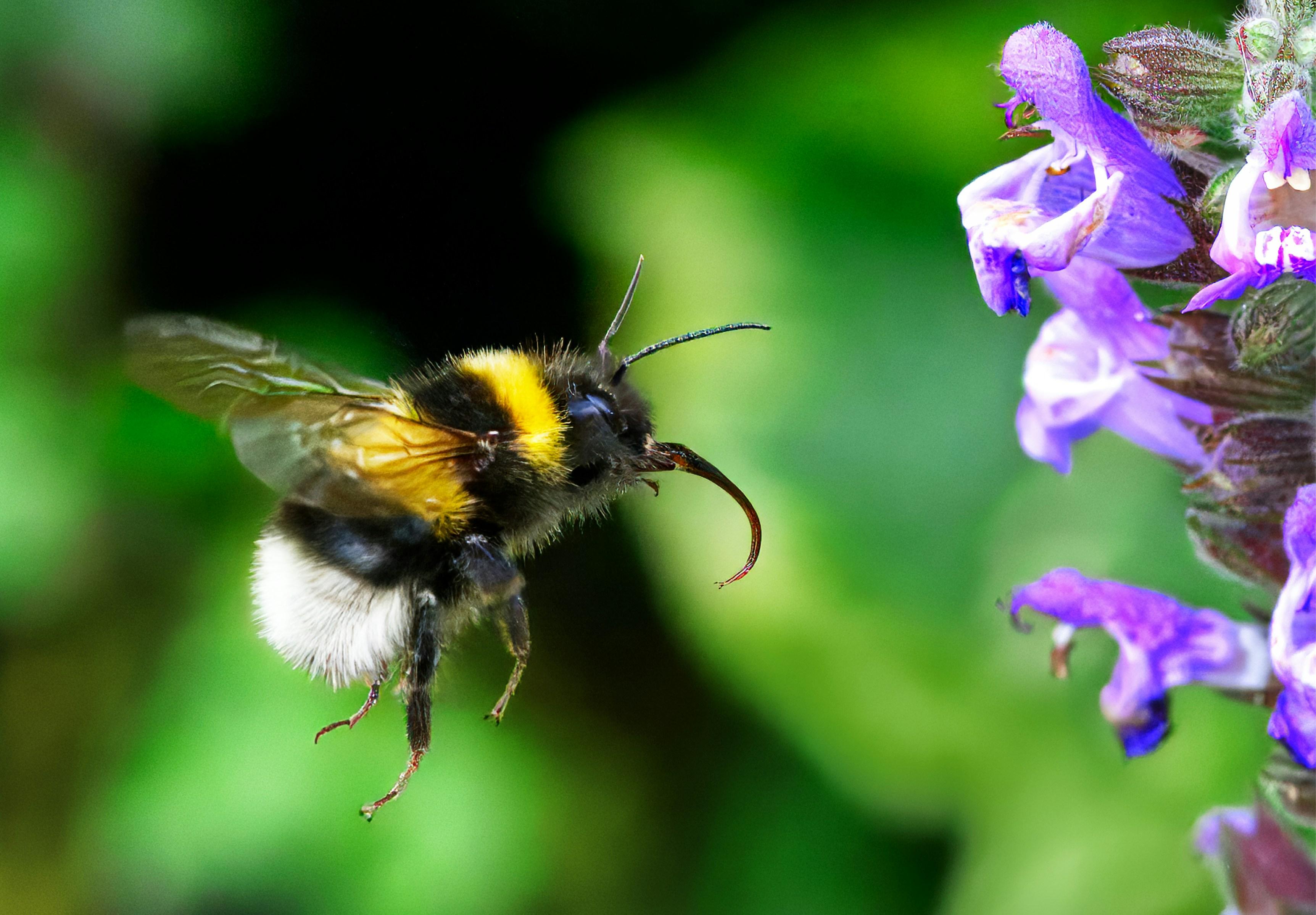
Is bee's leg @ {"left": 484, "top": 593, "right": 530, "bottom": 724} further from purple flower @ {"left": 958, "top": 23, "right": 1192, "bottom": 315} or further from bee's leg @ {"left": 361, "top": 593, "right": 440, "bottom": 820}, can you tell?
purple flower @ {"left": 958, "top": 23, "right": 1192, "bottom": 315}

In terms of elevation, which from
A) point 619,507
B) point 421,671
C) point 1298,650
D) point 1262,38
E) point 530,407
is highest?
point 1262,38

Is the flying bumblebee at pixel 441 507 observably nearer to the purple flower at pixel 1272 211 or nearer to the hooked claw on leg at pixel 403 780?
the hooked claw on leg at pixel 403 780

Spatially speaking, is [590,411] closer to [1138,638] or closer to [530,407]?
[530,407]

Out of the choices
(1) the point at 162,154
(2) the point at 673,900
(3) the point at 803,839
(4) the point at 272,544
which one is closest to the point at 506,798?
(2) the point at 673,900

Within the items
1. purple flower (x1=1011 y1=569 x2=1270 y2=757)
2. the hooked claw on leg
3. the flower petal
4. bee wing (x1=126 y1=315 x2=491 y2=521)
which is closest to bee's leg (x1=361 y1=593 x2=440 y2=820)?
the hooked claw on leg

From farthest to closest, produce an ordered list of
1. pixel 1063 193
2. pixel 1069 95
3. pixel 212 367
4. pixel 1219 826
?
pixel 1219 826
pixel 212 367
pixel 1063 193
pixel 1069 95

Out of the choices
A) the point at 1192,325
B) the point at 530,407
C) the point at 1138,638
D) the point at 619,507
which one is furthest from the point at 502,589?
the point at 619,507
